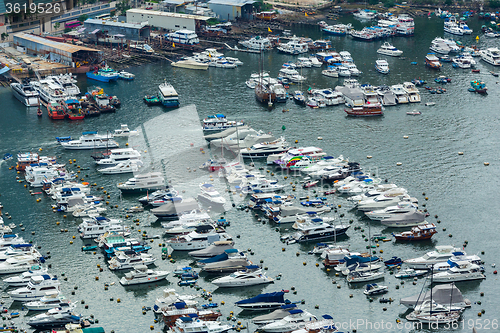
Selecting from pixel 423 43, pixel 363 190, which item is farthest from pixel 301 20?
pixel 363 190

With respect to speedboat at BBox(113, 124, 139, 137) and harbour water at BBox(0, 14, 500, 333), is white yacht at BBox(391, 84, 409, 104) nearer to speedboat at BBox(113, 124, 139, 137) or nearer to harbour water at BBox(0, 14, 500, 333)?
harbour water at BBox(0, 14, 500, 333)

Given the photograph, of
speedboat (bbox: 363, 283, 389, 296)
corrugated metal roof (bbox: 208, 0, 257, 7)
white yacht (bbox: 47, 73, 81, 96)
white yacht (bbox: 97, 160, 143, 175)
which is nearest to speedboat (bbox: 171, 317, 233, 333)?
speedboat (bbox: 363, 283, 389, 296)

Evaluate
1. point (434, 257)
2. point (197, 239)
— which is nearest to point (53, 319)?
point (197, 239)

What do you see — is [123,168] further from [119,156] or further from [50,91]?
[50,91]

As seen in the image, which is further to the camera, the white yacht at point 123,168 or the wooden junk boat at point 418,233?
the white yacht at point 123,168

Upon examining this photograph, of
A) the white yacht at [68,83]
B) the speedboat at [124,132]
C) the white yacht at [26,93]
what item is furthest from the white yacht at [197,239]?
the white yacht at [68,83]

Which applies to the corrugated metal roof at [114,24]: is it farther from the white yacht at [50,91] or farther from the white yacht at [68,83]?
the white yacht at [50,91]

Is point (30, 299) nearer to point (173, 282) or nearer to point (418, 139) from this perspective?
point (173, 282)
